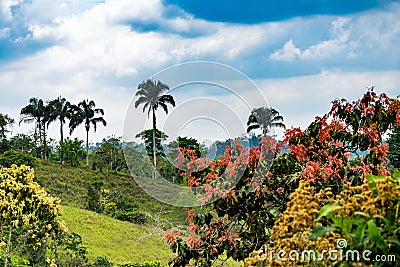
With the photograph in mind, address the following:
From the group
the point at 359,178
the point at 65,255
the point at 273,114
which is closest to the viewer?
the point at 359,178

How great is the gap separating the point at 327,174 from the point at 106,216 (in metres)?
16.6

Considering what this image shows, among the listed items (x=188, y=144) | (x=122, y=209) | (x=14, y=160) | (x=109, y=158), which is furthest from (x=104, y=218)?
(x=188, y=144)

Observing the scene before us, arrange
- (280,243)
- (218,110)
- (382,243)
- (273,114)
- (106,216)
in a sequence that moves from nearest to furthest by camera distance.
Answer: (382,243) → (280,243) → (218,110) → (273,114) → (106,216)

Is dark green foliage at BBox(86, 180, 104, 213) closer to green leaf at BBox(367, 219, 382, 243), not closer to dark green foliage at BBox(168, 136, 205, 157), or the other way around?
dark green foliage at BBox(168, 136, 205, 157)

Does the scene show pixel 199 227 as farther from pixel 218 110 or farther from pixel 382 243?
pixel 382 243

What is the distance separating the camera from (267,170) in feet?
13.1

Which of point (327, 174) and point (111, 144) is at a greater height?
point (111, 144)

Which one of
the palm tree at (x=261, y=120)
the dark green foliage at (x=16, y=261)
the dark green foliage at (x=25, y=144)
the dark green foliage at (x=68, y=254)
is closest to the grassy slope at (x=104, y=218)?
the dark green foliage at (x=68, y=254)

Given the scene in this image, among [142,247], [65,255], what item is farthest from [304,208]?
[142,247]

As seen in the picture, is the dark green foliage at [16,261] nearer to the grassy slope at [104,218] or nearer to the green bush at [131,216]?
the grassy slope at [104,218]

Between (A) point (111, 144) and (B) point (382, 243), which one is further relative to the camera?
(A) point (111, 144)

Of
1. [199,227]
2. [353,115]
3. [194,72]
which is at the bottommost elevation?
[199,227]

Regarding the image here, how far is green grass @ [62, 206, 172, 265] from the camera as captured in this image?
15.2 metres

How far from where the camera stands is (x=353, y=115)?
3973 millimetres
